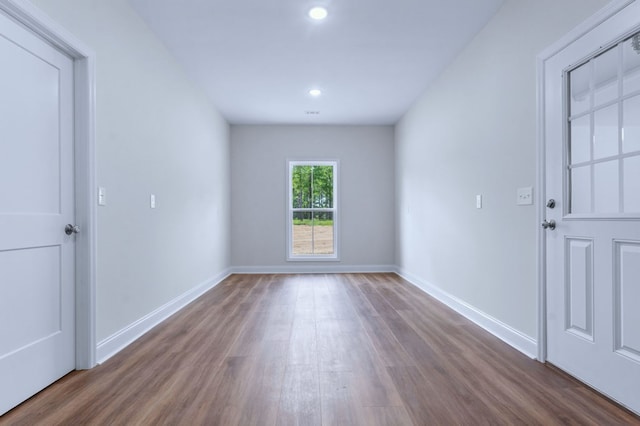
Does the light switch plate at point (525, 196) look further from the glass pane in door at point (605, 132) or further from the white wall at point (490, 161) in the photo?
the glass pane in door at point (605, 132)

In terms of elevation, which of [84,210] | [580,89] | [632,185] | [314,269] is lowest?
[314,269]

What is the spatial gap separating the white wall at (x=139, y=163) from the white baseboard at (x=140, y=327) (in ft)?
0.17

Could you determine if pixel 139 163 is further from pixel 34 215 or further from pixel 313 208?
pixel 313 208

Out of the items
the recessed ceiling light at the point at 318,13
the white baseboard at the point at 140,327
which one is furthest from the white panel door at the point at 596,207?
the white baseboard at the point at 140,327

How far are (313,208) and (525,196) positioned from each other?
402 centimetres

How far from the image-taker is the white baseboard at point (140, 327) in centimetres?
228

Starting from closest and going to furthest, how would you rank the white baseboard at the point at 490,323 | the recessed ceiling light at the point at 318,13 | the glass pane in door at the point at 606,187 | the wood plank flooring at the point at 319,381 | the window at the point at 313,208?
the wood plank flooring at the point at 319,381 → the glass pane in door at the point at 606,187 → the white baseboard at the point at 490,323 → the recessed ceiling light at the point at 318,13 → the window at the point at 313,208

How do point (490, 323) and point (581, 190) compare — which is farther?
point (490, 323)

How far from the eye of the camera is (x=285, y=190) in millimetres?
6035

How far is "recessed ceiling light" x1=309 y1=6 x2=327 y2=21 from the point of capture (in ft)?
9.02

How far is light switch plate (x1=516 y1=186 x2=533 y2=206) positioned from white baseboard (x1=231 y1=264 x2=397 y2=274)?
3657 millimetres

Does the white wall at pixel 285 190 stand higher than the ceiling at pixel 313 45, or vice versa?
the ceiling at pixel 313 45

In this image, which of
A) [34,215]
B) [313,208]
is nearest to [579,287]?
[34,215]

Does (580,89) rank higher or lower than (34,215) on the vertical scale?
higher
